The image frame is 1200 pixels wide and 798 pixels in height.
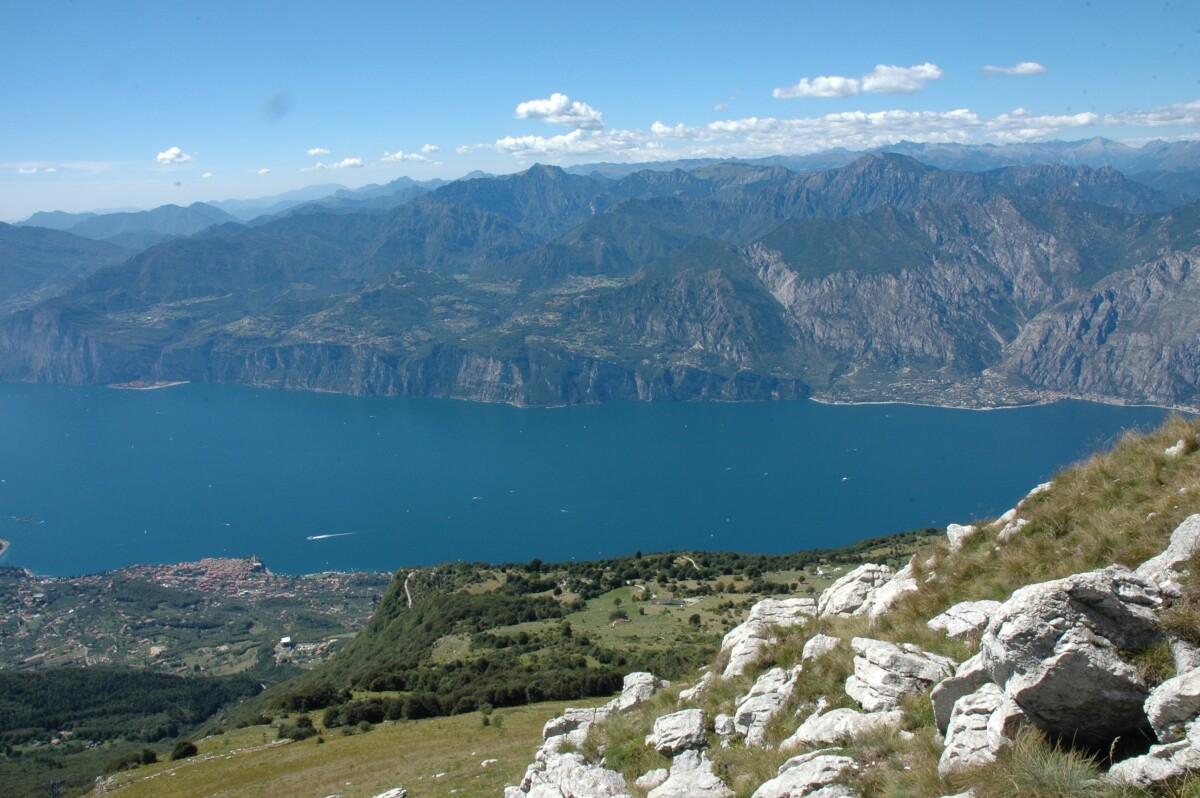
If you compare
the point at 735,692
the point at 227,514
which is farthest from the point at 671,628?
the point at 227,514

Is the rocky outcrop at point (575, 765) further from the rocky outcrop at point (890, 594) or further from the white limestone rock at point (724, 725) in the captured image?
the rocky outcrop at point (890, 594)

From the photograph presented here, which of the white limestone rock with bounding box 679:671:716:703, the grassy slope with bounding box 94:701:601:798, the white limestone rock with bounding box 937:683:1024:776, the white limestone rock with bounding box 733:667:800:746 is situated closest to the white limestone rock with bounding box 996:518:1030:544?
the white limestone rock with bounding box 733:667:800:746

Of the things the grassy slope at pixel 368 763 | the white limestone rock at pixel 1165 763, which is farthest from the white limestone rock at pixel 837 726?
the grassy slope at pixel 368 763

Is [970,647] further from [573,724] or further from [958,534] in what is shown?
[573,724]

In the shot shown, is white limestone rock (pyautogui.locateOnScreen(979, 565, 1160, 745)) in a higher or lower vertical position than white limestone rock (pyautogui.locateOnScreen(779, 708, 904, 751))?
higher

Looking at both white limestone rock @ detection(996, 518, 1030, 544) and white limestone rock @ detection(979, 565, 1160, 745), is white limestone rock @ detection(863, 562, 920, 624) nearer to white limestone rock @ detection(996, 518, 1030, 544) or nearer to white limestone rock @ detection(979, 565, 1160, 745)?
white limestone rock @ detection(996, 518, 1030, 544)

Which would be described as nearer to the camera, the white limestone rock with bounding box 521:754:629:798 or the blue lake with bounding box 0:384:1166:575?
the white limestone rock with bounding box 521:754:629:798

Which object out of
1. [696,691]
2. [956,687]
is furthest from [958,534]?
[956,687]
